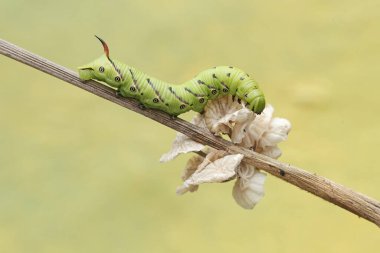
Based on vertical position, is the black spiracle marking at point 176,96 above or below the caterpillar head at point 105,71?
above

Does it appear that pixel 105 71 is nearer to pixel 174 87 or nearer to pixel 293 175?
pixel 174 87

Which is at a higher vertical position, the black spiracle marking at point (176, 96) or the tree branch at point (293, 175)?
the black spiracle marking at point (176, 96)

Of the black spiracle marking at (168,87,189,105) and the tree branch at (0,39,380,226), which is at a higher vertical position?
the black spiracle marking at (168,87,189,105)

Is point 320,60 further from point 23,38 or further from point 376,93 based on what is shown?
point 23,38

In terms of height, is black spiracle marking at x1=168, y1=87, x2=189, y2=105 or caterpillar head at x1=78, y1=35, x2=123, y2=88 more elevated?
black spiracle marking at x1=168, y1=87, x2=189, y2=105

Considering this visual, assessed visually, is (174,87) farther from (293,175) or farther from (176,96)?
(293,175)

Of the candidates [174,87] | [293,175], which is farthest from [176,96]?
[293,175]

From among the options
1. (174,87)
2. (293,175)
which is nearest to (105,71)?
(174,87)

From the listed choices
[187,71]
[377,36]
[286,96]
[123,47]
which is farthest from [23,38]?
[377,36]
